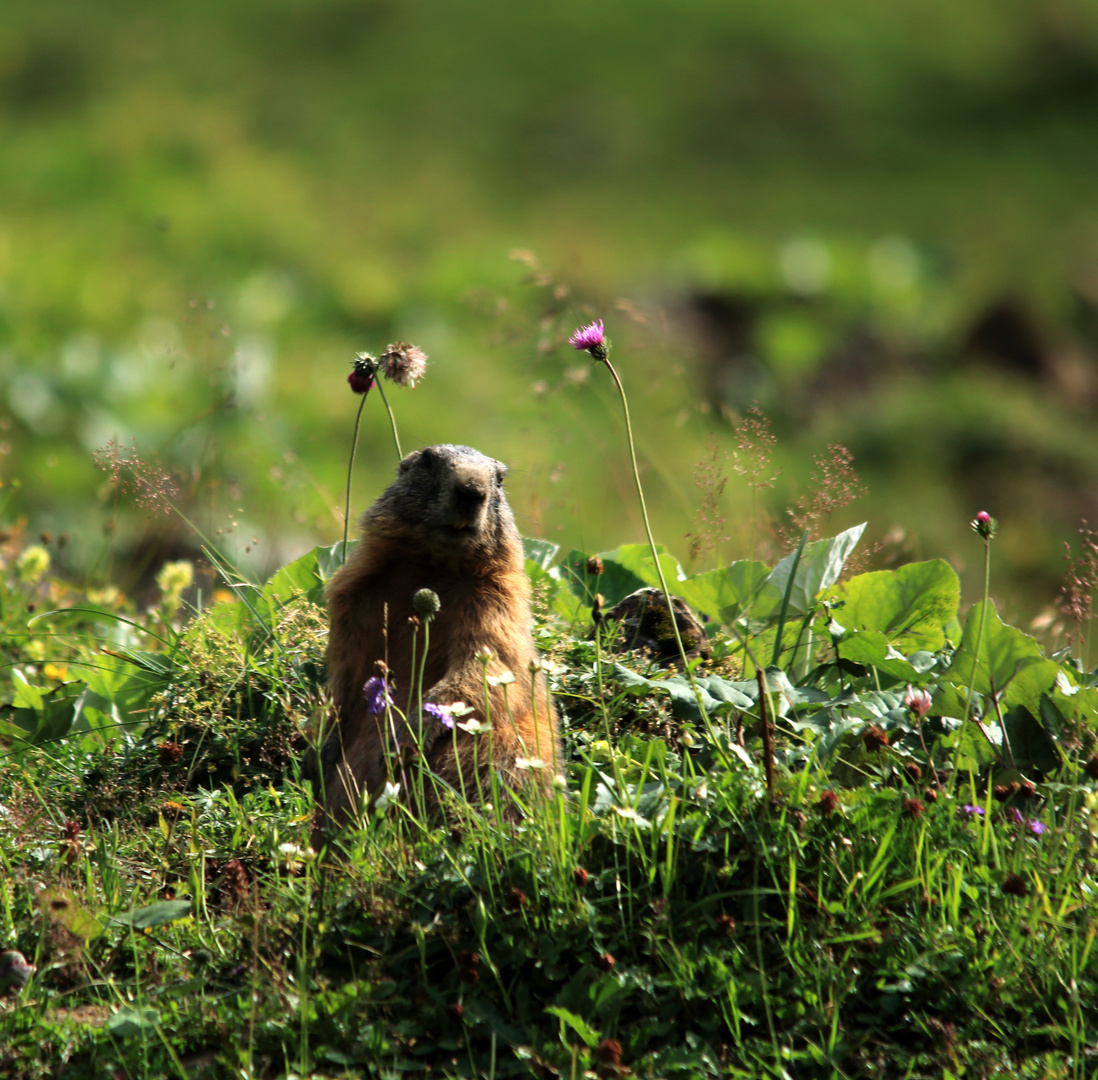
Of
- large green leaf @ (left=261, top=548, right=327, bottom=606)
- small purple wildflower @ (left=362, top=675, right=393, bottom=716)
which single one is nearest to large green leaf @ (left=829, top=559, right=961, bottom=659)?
small purple wildflower @ (left=362, top=675, right=393, bottom=716)

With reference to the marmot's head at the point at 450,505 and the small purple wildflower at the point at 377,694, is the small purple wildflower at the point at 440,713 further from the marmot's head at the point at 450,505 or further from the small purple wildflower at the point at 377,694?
the marmot's head at the point at 450,505

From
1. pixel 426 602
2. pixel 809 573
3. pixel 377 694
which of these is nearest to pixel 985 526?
pixel 809 573

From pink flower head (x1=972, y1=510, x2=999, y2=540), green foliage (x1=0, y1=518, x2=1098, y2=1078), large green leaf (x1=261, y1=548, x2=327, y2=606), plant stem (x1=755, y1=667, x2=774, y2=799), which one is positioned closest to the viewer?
green foliage (x1=0, y1=518, x2=1098, y2=1078)

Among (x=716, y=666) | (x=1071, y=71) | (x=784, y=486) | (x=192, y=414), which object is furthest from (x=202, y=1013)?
(x=1071, y=71)

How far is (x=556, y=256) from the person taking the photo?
56.3 feet

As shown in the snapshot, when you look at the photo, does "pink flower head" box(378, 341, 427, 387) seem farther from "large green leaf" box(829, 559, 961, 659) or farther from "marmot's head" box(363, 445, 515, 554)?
"large green leaf" box(829, 559, 961, 659)

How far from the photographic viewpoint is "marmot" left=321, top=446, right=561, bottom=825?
3.45m

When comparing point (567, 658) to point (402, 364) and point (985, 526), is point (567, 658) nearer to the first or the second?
point (402, 364)

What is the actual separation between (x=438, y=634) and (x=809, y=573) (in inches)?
48.6

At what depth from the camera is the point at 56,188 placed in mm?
15359

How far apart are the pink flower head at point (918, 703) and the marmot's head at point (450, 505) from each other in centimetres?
132

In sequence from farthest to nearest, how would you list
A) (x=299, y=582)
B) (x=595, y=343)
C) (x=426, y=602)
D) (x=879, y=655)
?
(x=299, y=582), (x=879, y=655), (x=595, y=343), (x=426, y=602)

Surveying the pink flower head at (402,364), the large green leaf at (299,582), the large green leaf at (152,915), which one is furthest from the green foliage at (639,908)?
the pink flower head at (402,364)

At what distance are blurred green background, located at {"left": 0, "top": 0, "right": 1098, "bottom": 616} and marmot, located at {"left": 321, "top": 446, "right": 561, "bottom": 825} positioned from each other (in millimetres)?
934
